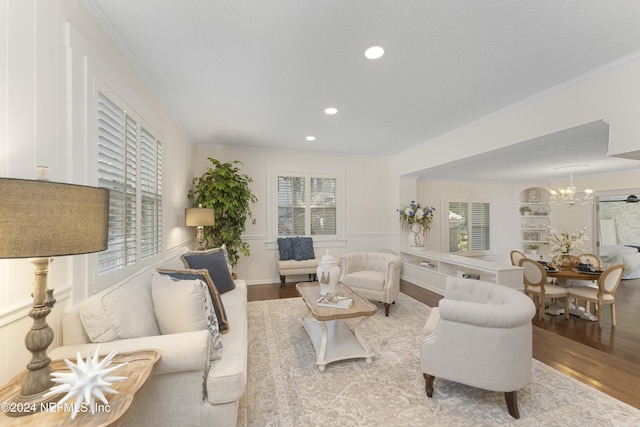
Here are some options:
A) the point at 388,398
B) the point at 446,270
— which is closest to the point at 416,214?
the point at 446,270

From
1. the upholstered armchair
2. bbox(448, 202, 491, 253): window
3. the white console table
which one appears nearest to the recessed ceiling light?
the upholstered armchair

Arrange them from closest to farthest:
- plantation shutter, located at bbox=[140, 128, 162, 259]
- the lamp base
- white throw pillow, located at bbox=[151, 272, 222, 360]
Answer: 1. the lamp base
2. white throw pillow, located at bbox=[151, 272, 222, 360]
3. plantation shutter, located at bbox=[140, 128, 162, 259]

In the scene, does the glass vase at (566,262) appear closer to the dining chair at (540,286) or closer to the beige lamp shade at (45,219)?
the dining chair at (540,286)

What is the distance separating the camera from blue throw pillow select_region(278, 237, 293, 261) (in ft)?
16.3

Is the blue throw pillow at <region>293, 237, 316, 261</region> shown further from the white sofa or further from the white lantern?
the white sofa

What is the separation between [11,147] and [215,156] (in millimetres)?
3796

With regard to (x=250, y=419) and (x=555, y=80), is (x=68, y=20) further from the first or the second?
(x=555, y=80)

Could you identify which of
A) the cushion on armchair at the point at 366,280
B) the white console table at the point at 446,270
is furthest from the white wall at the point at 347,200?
the cushion on armchair at the point at 366,280

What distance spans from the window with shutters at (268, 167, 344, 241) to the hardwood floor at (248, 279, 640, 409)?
1647mm

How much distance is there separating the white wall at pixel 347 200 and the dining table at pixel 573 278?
261 cm

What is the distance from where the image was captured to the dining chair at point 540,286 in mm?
3547

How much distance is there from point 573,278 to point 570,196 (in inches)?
92.0

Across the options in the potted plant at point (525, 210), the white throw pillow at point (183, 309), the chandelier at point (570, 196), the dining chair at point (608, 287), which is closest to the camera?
the white throw pillow at point (183, 309)

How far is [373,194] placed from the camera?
18.9 feet
